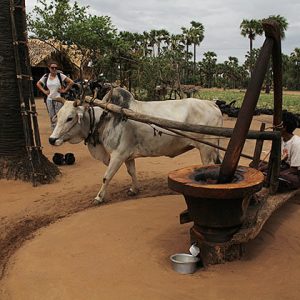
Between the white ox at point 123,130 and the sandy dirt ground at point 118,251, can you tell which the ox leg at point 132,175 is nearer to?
the sandy dirt ground at point 118,251

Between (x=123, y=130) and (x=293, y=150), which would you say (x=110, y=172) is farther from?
(x=293, y=150)

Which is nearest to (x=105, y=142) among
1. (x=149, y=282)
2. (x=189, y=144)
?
(x=189, y=144)

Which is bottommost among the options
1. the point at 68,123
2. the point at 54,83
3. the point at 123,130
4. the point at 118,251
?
the point at 118,251

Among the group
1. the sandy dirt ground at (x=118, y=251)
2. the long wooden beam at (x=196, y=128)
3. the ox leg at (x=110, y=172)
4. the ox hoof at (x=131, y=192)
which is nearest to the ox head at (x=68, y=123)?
the long wooden beam at (x=196, y=128)

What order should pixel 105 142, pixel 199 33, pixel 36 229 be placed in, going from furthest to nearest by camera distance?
pixel 199 33 < pixel 105 142 < pixel 36 229

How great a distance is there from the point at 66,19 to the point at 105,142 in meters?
13.6

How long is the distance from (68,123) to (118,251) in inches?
93.8

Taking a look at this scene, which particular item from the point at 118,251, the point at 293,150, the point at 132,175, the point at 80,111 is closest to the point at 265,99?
the point at 132,175

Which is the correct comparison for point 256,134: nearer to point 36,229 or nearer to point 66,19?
point 36,229

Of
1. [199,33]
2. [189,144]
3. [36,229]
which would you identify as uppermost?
[199,33]

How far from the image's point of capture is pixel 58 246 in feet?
15.2

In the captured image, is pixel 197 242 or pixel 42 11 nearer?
pixel 197 242

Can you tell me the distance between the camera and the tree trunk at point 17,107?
7344 millimetres

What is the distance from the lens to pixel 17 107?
24.7ft
